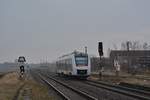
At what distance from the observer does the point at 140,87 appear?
103 ft

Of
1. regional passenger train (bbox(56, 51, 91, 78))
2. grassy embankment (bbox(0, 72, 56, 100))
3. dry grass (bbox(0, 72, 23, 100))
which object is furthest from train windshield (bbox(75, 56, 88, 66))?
grassy embankment (bbox(0, 72, 56, 100))

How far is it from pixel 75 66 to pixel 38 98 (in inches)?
1103

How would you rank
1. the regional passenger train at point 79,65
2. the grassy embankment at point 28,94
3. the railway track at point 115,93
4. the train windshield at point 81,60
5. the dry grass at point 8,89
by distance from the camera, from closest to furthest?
the railway track at point 115,93, the grassy embankment at point 28,94, the dry grass at point 8,89, the regional passenger train at point 79,65, the train windshield at point 81,60

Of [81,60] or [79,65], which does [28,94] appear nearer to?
[79,65]

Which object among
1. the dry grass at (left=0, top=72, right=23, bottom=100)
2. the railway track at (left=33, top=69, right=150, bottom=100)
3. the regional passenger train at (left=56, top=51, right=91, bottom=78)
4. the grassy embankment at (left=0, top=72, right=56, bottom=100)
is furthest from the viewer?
the regional passenger train at (left=56, top=51, right=91, bottom=78)

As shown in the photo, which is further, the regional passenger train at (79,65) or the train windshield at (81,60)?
the train windshield at (81,60)

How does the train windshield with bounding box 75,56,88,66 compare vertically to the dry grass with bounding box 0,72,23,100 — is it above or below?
above

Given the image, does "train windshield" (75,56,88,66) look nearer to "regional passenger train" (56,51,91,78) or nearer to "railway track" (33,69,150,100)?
"regional passenger train" (56,51,91,78)

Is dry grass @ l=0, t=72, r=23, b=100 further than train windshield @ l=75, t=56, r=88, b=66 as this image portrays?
No

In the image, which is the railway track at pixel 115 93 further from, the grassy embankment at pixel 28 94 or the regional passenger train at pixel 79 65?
the regional passenger train at pixel 79 65

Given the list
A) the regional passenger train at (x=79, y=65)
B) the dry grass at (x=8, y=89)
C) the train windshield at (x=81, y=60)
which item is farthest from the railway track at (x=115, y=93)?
the train windshield at (x=81, y=60)

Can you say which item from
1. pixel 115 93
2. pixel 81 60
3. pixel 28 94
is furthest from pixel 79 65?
pixel 115 93

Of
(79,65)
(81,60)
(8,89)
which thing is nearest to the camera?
(8,89)

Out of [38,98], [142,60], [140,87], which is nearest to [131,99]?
[38,98]
